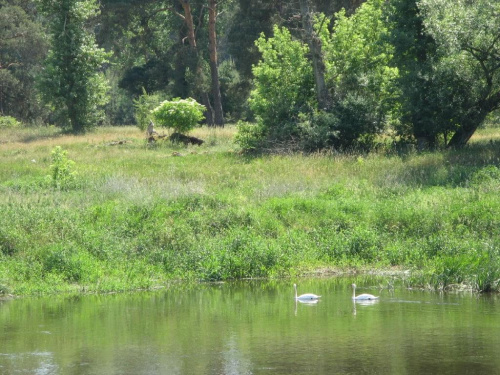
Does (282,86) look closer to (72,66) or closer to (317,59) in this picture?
(317,59)

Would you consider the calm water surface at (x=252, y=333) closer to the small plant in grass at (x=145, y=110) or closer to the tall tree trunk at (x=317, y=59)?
the tall tree trunk at (x=317, y=59)

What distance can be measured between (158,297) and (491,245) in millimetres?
→ 7663

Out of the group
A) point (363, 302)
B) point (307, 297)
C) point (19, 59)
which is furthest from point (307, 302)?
point (19, 59)

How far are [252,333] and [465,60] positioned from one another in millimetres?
19593

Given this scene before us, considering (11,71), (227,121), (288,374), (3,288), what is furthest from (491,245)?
(11,71)

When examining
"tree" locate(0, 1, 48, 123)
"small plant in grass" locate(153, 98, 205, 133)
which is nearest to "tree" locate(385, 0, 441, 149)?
"small plant in grass" locate(153, 98, 205, 133)

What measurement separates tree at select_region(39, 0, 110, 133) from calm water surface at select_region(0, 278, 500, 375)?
102ft

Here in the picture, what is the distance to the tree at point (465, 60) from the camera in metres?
28.0

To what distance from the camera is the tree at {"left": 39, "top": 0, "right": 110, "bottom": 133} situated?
45750mm

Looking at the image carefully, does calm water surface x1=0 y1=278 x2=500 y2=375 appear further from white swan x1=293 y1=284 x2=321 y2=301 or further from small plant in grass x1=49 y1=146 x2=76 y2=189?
small plant in grass x1=49 y1=146 x2=76 y2=189

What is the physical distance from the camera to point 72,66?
4653 cm

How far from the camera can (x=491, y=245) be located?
60.2ft

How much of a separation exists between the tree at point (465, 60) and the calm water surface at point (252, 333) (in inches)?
533

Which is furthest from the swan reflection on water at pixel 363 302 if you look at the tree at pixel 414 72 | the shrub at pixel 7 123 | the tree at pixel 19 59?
the tree at pixel 19 59
